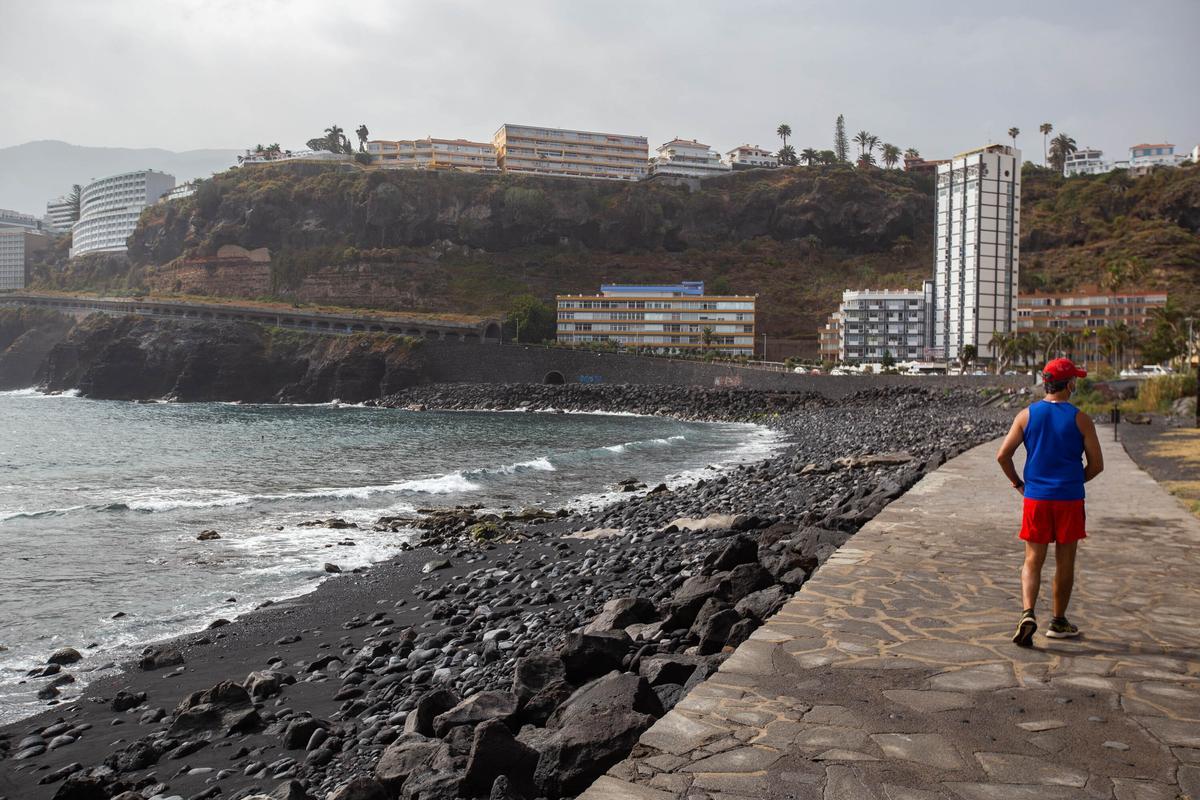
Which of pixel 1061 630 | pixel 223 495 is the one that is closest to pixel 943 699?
pixel 1061 630

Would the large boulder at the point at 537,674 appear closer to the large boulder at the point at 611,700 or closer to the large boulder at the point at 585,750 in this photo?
the large boulder at the point at 611,700

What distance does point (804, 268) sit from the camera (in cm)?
13362

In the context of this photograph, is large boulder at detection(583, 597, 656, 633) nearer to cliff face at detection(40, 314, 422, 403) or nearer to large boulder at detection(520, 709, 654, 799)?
large boulder at detection(520, 709, 654, 799)

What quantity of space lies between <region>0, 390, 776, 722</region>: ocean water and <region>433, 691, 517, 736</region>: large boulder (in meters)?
6.05

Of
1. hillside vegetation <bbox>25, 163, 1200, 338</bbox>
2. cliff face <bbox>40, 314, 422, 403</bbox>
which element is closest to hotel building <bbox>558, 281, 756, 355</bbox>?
hillside vegetation <bbox>25, 163, 1200, 338</bbox>

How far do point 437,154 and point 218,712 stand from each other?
15835 cm

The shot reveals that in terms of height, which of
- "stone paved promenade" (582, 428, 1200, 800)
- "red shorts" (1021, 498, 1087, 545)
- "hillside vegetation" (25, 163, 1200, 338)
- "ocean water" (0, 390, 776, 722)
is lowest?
"ocean water" (0, 390, 776, 722)

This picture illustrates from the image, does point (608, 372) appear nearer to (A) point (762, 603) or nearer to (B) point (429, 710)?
(A) point (762, 603)

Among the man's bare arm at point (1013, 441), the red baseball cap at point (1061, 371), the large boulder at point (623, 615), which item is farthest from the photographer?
the large boulder at point (623, 615)

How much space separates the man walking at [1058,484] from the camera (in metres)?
5.70

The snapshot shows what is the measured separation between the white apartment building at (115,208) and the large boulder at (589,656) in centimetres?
17903

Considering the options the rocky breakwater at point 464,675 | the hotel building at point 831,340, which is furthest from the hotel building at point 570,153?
the rocky breakwater at point 464,675

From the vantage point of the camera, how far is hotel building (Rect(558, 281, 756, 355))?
340 feet

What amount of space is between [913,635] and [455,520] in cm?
1534
